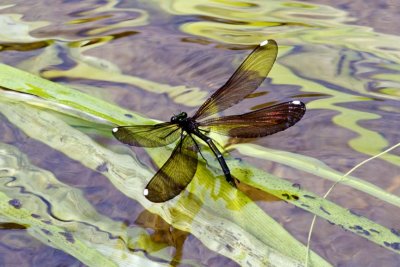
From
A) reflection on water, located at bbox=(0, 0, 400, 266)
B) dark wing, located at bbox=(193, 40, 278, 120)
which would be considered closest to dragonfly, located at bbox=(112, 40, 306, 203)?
dark wing, located at bbox=(193, 40, 278, 120)

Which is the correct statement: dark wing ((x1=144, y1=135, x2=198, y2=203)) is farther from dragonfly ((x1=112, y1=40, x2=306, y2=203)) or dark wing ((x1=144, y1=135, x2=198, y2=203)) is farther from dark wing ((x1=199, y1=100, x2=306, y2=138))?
dark wing ((x1=199, y1=100, x2=306, y2=138))

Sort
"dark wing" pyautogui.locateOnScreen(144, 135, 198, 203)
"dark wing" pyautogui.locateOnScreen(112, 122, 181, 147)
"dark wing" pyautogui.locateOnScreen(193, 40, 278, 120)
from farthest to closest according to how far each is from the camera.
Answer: "dark wing" pyautogui.locateOnScreen(193, 40, 278, 120) → "dark wing" pyautogui.locateOnScreen(112, 122, 181, 147) → "dark wing" pyautogui.locateOnScreen(144, 135, 198, 203)

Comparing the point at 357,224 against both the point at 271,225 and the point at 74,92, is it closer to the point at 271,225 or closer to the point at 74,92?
the point at 271,225

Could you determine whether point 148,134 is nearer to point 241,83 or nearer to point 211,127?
point 211,127

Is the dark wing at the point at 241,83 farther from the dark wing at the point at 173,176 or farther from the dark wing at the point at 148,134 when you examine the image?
the dark wing at the point at 173,176

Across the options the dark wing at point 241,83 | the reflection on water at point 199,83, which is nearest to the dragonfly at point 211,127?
the dark wing at point 241,83

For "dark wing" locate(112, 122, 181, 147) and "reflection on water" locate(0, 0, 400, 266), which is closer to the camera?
"reflection on water" locate(0, 0, 400, 266)

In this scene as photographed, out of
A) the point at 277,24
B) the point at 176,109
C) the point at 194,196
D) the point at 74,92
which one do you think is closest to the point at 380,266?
the point at 194,196
